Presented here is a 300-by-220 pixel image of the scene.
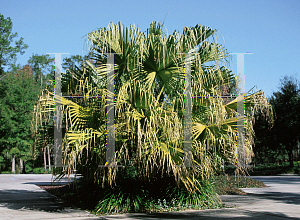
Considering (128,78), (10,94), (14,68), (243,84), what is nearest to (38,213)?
(128,78)

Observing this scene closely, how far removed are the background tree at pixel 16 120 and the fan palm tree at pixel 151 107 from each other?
24.7 m

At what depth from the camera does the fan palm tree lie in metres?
6.82

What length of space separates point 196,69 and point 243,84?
4.31 feet

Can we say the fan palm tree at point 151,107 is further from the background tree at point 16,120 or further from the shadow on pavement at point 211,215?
the background tree at point 16,120

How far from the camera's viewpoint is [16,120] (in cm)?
3083

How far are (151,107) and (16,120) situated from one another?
90.6ft

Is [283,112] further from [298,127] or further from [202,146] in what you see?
[202,146]

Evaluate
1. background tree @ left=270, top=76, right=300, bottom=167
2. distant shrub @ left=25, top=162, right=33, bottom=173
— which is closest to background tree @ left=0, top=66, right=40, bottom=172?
distant shrub @ left=25, top=162, right=33, bottom=173

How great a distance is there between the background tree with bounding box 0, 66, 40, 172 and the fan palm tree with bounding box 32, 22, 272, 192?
24.7m

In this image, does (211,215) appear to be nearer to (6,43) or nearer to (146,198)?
(146,198)

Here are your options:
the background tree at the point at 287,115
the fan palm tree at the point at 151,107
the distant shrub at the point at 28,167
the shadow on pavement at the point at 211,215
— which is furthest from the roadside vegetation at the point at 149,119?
the distant shrub at the point at 28,167

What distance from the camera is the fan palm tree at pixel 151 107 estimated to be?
6824mm

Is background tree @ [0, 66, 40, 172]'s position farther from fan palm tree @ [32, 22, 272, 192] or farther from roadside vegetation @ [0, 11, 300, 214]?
fan palm tree @ [32, 22, 272, 192]

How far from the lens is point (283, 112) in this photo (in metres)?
26.3
